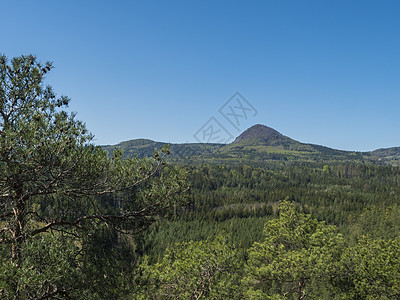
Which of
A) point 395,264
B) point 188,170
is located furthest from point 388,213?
point 188,170

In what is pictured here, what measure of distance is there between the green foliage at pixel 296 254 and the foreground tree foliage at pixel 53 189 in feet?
35.6

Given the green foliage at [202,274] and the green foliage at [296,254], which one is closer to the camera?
the green foliage at [202,274]

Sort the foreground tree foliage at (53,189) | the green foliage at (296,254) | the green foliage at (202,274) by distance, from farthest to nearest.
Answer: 1. the green foliage at (296,254)
2. the green foliage at (202,274)
3. the foreground tree foliage at (53,189)

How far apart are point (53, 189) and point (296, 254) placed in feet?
46.8

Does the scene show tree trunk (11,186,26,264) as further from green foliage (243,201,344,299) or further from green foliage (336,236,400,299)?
green foliage (336,236,400,299)

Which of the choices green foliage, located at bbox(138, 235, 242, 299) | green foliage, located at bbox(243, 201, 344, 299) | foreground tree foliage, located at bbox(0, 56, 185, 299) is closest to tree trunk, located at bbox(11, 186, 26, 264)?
foreground tree foliage, located at bbox(0, 56, 185, 299)

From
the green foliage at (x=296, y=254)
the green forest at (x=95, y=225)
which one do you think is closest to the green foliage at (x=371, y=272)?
the green forest at (x=95, y=225)

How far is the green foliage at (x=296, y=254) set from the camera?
14.9 m

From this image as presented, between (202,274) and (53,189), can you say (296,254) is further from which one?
(53,189)

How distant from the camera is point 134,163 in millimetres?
8570

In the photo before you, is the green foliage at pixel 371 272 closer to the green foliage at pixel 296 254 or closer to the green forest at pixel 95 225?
the green forest at pixel 95 225

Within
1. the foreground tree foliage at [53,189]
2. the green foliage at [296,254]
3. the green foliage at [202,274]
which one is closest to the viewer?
the foreground tree foliage at [53,189]

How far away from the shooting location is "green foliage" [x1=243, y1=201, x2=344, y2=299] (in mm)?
14891

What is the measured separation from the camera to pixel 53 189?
725 centimetres
